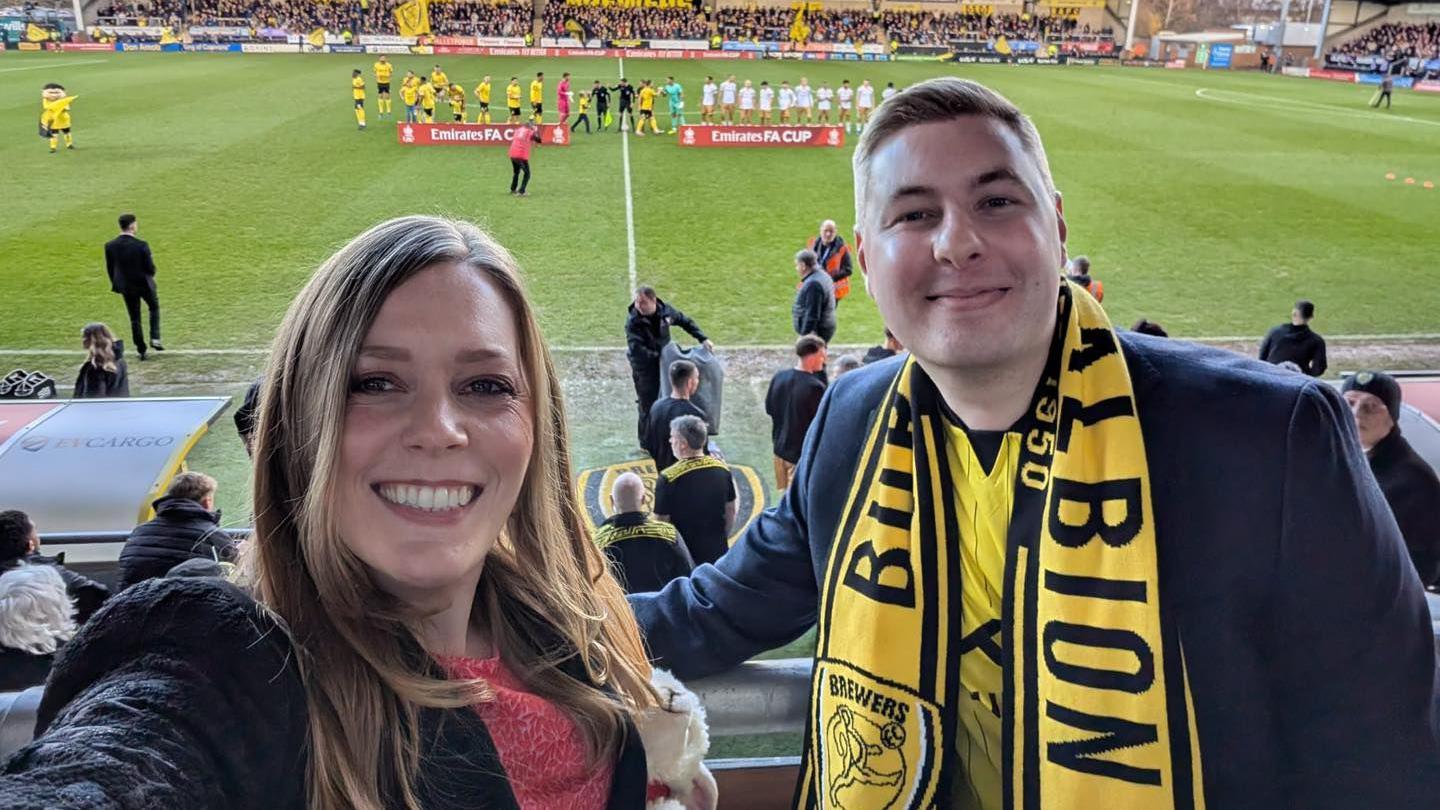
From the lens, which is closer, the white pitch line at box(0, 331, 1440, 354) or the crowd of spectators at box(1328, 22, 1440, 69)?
the white pitch line at box(0, 331, 1440, 354)

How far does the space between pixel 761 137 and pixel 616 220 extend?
Answer: 8027 mm

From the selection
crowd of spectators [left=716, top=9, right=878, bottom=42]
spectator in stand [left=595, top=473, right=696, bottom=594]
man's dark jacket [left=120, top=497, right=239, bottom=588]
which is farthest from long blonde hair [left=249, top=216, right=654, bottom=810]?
crowd of spectators [left=716, top=9, right=878, bottom=42]

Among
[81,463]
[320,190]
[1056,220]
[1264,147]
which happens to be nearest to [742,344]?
[81,463]

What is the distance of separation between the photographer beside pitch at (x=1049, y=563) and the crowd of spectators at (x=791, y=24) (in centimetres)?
4651

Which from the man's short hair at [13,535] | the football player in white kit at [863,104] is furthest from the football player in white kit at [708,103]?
the man's short hair at [13,535]

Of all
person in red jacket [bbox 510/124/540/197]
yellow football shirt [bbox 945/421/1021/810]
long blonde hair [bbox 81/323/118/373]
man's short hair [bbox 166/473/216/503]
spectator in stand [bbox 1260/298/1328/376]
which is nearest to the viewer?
yellow football shirt [bbox 945/421/1021/810]

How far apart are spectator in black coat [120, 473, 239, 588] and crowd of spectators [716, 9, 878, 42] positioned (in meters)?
44.7

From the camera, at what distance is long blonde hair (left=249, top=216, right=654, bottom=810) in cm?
117

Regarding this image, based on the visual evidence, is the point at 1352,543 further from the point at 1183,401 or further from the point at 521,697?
the point at 521,697

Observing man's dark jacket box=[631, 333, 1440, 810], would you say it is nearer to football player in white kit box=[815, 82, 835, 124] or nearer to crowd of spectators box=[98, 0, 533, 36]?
football player in white kit box=[815, 82, 835, 124]

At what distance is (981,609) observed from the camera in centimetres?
164

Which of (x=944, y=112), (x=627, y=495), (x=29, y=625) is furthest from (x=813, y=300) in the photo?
(x=944, y=112)

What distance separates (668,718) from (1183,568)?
84 centimetres

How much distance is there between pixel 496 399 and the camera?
4.43 ft
